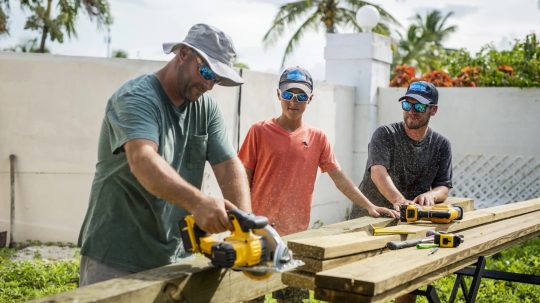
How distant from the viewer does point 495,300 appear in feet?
19.6

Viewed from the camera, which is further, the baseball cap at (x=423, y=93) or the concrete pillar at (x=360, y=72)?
the concrete pillar at (x=360, y=72)

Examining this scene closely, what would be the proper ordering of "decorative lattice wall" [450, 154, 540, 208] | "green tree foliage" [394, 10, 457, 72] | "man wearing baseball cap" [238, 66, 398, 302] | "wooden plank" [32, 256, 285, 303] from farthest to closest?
1. "green tree foliage" [394, 10, 457, 72]
2. "decorative lattice wall" [450, 154, 540, 208]
3. "man wearing baseball cap" [238, 66, 398, 302]
4. "wooden plank" [32, 256, 285, 303]

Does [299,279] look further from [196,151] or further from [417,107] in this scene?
[417,107]

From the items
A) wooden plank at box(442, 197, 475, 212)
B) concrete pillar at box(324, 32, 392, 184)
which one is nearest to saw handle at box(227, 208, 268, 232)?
wooden plank at box(442, 197, 475, 212)

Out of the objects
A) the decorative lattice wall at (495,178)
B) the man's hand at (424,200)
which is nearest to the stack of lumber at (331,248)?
the man's hand at (424,200)

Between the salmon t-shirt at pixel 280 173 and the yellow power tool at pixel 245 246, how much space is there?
5.94 feet

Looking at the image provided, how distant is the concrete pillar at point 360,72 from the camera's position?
10.2m

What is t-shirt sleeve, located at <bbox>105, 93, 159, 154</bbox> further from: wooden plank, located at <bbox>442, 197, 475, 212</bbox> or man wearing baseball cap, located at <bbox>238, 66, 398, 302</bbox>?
wooden plank, located at <bbox>442, 197, 475, 212</bbox>

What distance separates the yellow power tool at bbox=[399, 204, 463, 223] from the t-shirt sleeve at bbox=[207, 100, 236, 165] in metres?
1.34

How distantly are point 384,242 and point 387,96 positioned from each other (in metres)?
7.48

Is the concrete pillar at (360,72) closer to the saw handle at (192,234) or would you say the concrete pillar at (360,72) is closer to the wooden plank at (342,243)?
the wooden plank at (342,243)

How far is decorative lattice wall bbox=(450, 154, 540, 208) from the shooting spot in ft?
31.6

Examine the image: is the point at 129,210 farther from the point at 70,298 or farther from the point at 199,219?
the point at 70,298

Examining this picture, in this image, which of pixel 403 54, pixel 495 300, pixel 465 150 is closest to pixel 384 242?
pixel 495 300
